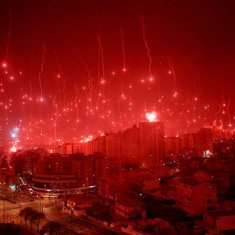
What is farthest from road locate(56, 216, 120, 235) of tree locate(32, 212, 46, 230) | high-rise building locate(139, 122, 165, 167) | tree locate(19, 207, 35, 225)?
high-rise building locate(139, 122, 165, 167)

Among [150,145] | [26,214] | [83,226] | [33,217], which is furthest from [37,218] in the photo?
[150,145]

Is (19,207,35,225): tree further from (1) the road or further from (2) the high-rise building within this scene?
(2) the high-rise building

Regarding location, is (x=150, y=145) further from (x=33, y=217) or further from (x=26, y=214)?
(x=33, y=217)

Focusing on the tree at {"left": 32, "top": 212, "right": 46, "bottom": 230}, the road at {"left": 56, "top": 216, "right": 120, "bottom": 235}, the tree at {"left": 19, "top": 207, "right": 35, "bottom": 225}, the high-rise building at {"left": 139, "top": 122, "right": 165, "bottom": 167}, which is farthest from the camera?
the high-rise building at {"left": 139, "top": 122, "right": 165, "bottom": 167}

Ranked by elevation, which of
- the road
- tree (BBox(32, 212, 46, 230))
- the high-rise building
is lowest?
the road

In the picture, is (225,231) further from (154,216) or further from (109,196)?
(109,196)

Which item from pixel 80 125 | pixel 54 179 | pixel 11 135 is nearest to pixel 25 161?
pixel 54 179

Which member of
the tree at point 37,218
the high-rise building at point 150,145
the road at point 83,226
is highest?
the high-rise building at point 150,145

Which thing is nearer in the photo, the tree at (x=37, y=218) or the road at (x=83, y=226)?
the road at (x=83, y=226)

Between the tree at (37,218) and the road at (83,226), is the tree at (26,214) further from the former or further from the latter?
the road at (83,226)

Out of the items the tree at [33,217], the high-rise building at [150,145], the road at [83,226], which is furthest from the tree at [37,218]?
the high-rise building at [150,145]

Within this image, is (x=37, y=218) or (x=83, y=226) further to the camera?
(x=37, y=218)

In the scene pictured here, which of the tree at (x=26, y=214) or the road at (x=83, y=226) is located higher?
the tree at (x=26, y=214)
